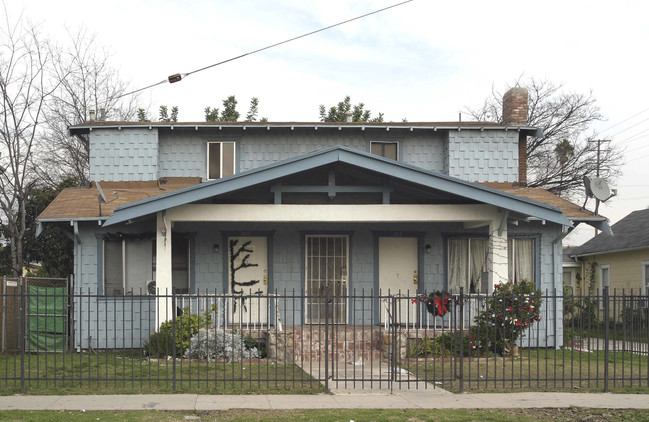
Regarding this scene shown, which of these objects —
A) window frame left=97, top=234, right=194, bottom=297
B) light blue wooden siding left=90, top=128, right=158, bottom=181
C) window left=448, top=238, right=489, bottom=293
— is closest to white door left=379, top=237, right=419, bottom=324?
window left=448, top=238, right=489, bottom=293

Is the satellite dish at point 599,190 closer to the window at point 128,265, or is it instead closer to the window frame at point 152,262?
the window frame at point 152,262

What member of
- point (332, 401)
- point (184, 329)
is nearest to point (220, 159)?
point (184, 329)

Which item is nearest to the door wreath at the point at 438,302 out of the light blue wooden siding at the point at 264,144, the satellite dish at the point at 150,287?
the light blue wooden siding at the point at 264,144

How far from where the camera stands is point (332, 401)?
35.8 feet

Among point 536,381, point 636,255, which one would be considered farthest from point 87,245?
point 636,255

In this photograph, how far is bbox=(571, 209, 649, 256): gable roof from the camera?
85.6 ft

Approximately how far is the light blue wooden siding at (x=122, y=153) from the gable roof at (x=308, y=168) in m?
4.66

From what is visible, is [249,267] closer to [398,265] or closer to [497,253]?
[398,265]

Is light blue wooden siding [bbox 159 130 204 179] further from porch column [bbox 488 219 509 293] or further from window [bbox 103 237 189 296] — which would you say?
porch column [bbox 488 219 509 293]

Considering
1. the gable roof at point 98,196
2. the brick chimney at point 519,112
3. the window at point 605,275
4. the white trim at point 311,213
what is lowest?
the window at point 605,275

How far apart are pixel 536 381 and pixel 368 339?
4.43 meters

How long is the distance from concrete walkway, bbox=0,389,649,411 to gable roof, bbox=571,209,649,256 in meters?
15.1

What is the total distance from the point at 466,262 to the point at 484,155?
3310mm

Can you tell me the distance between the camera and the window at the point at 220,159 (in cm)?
1967
